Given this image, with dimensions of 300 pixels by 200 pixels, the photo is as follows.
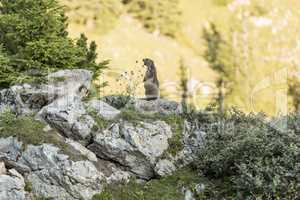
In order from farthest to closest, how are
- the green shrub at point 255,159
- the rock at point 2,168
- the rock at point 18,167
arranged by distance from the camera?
the rock at point 18,167
the rock at point 2,168
the green shrub at point 255,159

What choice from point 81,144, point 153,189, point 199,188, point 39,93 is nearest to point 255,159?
point 199,188

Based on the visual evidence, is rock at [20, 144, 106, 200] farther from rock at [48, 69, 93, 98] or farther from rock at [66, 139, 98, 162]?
rock at [48, 69, 93, 98]

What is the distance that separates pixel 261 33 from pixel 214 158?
60.5m

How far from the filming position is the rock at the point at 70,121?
41.1 feet

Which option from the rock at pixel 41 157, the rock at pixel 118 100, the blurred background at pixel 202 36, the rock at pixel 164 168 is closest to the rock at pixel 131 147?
the rock at pixel 164 168

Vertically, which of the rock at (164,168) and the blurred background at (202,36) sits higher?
the blurred background at (202,36)

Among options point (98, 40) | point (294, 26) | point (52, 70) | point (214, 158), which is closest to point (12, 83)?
point (52, 70)

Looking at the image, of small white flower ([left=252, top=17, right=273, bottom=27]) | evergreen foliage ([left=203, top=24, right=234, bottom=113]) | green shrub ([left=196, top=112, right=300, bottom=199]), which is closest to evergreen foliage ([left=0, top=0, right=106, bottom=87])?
green shrub ([left=196, top=112, right=300, bottom=199])

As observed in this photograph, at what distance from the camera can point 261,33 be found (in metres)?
70.1

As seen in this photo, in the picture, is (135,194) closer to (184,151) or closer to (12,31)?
(184,151)

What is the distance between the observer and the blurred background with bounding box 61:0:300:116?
61.6 m

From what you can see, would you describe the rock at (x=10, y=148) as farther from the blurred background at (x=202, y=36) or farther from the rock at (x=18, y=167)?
the blurred background at (x=202, y=36)

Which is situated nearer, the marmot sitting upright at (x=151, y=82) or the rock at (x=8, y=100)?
the rock at (x=8, y=100)

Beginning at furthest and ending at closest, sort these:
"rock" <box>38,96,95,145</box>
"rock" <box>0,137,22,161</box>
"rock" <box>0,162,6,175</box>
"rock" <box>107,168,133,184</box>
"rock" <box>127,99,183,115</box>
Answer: "rock" <box>127,99,183,115</box> < "rock" <box>38,96,95,145</box> < "rock" <box>107,168,133,184</box> < "rock" <box>0,137,22,161</box> < "rock" <box>0,162,6,175</box>
